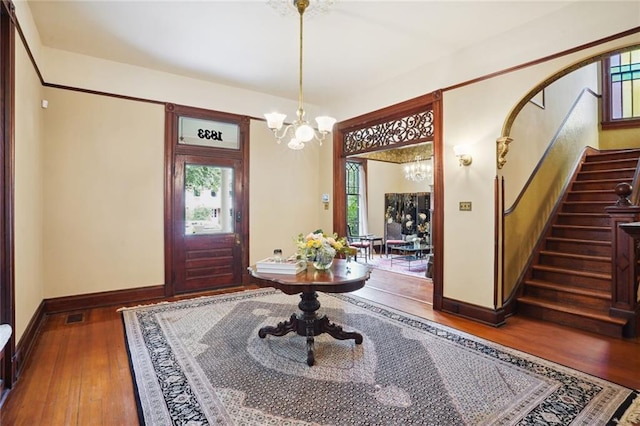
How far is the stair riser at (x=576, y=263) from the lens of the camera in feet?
13.0

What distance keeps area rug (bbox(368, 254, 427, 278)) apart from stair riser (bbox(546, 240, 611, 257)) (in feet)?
6.94

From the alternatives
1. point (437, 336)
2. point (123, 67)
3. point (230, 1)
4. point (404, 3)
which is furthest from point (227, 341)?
point (123, 67)

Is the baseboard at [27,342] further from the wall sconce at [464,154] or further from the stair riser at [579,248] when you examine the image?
the stair riser at [579,248]

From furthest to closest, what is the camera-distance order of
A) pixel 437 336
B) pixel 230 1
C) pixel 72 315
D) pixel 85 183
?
1. pixel 85 183
2. pixel 72 315
3. pixel 437 336
4. pixel 230 1

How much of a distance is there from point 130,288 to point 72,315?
0.68m

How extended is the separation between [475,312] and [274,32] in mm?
3705

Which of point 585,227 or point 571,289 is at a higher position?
point 585,227

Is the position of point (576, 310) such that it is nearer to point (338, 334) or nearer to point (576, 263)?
point (576, 263)

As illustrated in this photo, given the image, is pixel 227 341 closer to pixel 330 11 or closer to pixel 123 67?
pixel 330 11

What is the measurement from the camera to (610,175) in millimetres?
5355

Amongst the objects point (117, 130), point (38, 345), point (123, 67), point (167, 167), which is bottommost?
point (38, 345)

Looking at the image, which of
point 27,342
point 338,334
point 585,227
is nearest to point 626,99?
point 585,227

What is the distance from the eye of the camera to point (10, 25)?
7.75ft

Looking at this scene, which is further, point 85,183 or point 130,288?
point 130,288
